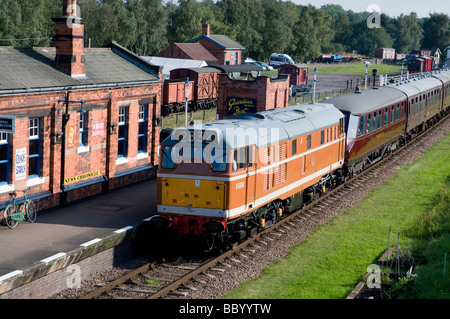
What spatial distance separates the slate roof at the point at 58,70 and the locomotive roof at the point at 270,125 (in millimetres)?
4405

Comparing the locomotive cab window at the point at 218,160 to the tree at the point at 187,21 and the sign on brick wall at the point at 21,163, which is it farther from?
the tree at the point at 187,21

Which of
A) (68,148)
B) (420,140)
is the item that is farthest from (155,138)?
(420,140)

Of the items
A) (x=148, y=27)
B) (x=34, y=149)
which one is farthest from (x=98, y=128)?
(x=148, y=27)

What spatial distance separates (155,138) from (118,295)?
35.7ft

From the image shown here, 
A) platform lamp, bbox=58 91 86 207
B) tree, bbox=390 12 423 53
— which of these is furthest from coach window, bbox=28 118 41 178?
tree, bbox=390 12 423 53

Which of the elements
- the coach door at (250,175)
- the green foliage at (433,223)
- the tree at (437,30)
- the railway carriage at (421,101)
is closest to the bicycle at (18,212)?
the coach door at (250,175)

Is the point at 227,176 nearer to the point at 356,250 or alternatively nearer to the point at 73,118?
the point at 356,250

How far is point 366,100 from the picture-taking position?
2727 centimetres

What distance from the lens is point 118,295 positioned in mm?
13555

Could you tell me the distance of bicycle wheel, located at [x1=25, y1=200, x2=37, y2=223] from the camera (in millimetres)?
16903

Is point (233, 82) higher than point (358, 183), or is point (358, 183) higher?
point (233, 82)

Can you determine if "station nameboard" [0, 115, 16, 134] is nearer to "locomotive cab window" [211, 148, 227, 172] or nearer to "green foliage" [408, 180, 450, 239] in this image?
"locomotive cab window" [211, 148, 227, 172]

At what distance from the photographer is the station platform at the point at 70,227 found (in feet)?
45.5
